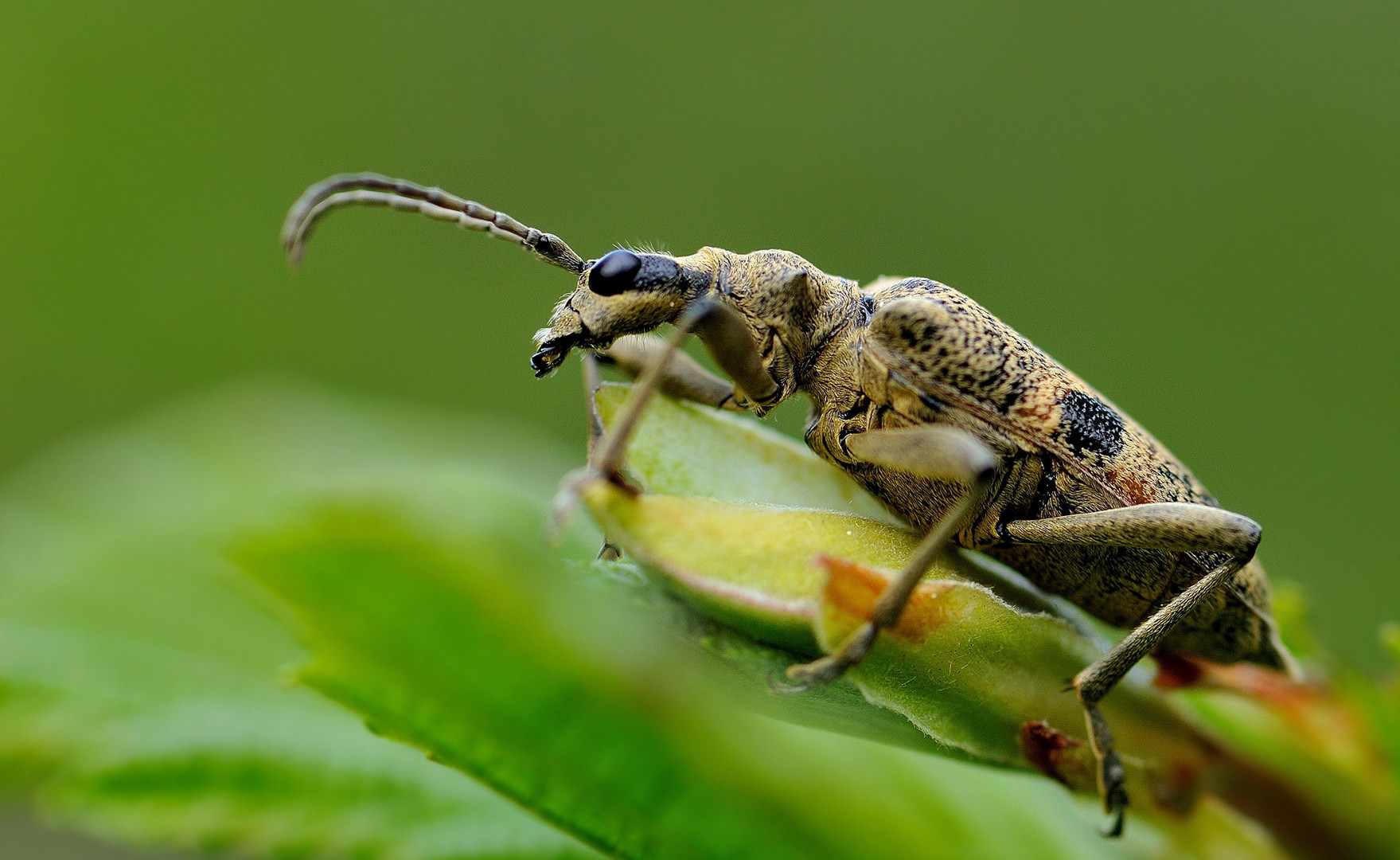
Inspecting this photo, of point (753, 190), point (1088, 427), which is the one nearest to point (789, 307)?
point (1088, 427)

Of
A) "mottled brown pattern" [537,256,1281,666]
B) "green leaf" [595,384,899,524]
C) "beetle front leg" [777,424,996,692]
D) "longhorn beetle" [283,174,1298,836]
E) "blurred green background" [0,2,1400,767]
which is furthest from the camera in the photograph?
"blurred green background" [0,2,1400,767]

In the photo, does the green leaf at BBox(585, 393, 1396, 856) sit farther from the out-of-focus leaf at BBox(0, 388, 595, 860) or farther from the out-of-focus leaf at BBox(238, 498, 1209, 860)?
the out-of-focus leaf at BBox(0, 388, 595, 860)

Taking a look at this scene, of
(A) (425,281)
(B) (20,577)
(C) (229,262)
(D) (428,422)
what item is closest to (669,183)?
(A) (425,281)

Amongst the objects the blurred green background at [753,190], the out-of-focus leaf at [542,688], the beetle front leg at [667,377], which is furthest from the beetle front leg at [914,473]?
the blurred green background at [753,190]

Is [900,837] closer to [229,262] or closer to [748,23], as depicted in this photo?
[229,262]

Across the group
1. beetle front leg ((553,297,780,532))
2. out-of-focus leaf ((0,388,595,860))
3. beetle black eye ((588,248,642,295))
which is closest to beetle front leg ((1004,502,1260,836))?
beetle front leg ((553,297,780,532))

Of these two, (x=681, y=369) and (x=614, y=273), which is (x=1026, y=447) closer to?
(x=681, y=369)

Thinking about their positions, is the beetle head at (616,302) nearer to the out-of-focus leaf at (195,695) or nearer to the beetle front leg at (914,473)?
the out-of-focus leaf at (195,695)
